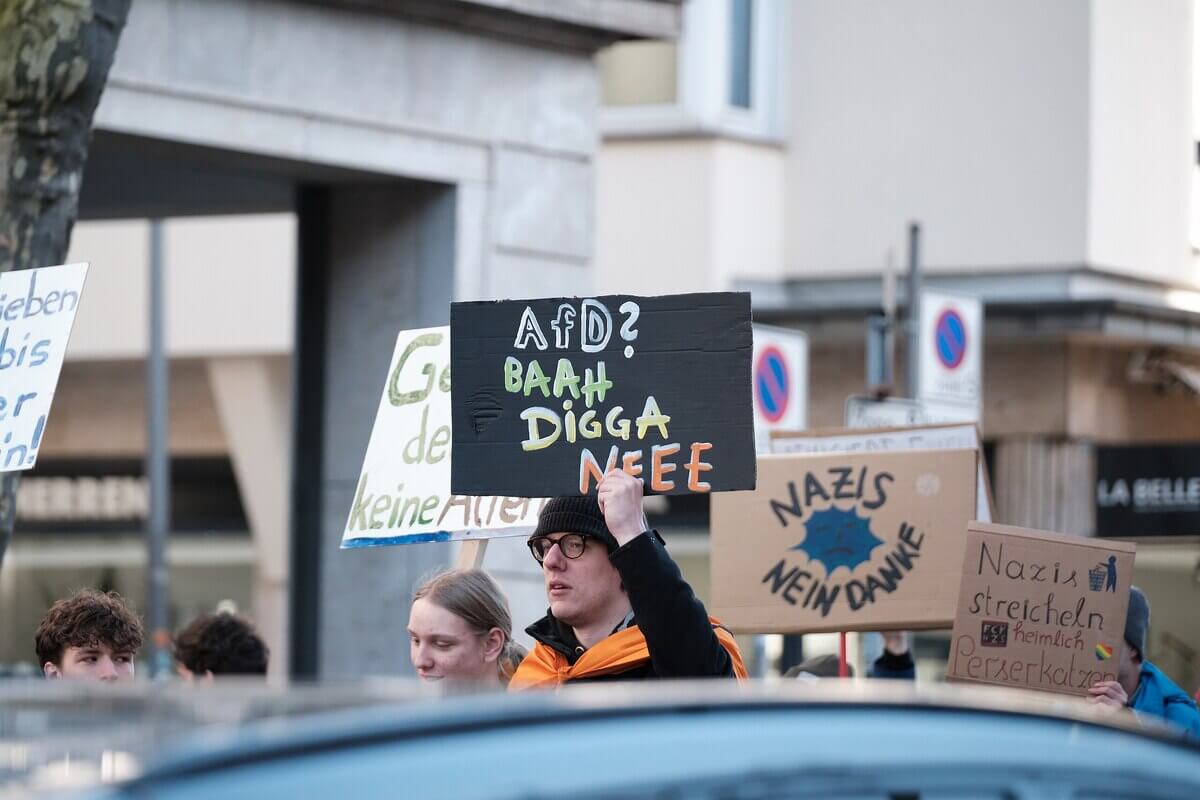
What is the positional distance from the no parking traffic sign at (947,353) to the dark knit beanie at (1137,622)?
18.9 ft

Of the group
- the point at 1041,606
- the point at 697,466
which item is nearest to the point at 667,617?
the point at 697,466

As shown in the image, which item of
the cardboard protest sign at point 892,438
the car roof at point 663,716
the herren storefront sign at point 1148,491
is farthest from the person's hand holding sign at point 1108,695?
the herren storefront sign at point 1148,491

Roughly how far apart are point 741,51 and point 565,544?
48.4ft

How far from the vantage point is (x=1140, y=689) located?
6832mm

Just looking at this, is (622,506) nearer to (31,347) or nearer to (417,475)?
(417,475)

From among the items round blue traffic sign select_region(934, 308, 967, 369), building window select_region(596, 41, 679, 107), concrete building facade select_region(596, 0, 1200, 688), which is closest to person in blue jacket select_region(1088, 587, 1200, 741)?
round blue traffic sign select_region(934, 308, 967, 369)

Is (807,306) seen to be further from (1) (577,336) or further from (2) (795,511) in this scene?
(1) (577,336)

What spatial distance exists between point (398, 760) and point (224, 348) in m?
22.6

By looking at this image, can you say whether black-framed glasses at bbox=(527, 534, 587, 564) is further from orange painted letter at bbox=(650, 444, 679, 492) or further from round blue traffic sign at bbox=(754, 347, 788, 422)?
round blue traffic sign at bbox=(754, 347, 788, 422)

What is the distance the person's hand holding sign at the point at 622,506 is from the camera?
16.1 ft

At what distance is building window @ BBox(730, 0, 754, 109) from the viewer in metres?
19.3

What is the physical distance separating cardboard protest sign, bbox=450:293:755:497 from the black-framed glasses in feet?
1.40

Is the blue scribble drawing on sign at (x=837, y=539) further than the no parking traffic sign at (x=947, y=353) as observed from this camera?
No

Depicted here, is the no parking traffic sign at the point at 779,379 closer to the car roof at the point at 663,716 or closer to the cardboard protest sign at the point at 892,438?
the cardboard protest sign at the point at 892,438
